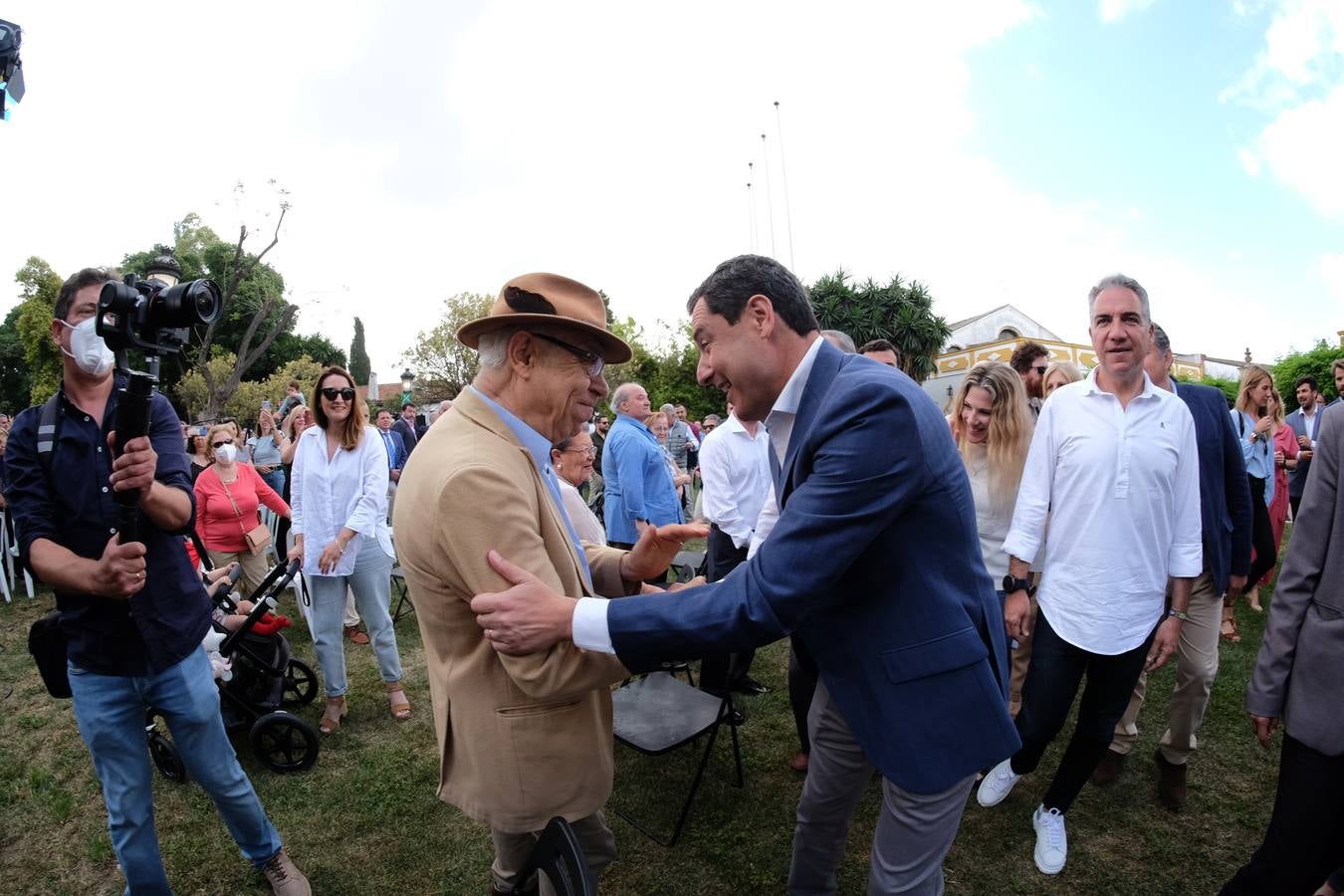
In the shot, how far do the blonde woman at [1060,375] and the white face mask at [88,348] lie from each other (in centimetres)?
484

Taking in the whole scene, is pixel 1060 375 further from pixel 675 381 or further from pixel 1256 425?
pixel 675 381

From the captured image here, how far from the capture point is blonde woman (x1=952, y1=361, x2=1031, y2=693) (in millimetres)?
3723

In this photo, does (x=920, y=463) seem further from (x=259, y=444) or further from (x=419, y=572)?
(x=259, y=444)

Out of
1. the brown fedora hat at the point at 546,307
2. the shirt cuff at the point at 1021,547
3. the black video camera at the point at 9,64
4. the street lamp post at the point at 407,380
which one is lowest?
the shirt cuff at the point at 1021,547

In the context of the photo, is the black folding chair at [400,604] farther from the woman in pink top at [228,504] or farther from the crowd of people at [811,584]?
the crowd of people at [811,584]

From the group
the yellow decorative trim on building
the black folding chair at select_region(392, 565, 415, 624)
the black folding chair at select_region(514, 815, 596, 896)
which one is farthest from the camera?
the yellow decorative trim on building

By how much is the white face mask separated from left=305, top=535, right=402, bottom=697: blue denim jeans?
2353mm

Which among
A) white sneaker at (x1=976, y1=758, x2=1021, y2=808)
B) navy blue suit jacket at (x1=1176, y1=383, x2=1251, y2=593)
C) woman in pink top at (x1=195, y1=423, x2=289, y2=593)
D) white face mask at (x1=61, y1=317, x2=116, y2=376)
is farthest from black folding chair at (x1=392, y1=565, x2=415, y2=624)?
navy blue suit jacket at (x1=1176, y1=383, x2=1251, y2=593)

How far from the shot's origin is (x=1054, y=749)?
422 cm

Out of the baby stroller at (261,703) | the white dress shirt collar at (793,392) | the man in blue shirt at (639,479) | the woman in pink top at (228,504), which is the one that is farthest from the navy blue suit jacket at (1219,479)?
the woman in pink top at (228,504)

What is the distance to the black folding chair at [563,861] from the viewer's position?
1.30m

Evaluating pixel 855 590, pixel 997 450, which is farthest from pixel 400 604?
pixel 855 590

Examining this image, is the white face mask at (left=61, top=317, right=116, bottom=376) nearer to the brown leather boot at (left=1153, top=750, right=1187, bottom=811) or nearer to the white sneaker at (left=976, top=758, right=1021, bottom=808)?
the white sneaker at (left=976, top=758, right=1021, bottom=808)

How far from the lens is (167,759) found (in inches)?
157
